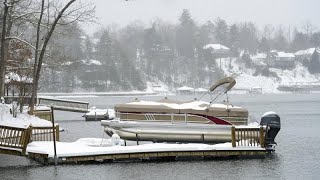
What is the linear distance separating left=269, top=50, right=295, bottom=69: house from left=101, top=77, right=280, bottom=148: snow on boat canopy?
479 ft

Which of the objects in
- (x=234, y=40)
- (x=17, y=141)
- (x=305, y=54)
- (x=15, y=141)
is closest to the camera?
(x=17, y=141)

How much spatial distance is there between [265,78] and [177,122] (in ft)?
449

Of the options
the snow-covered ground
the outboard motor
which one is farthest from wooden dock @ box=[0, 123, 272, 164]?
the snow-covered ground

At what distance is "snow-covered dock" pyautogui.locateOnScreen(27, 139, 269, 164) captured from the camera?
21.3 meters

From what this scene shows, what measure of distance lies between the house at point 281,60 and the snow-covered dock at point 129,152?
150 meters

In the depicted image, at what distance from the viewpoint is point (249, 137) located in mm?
23422

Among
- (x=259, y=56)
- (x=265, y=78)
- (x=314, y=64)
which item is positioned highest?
(x=259, y=56)

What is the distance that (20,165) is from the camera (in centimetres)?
2153

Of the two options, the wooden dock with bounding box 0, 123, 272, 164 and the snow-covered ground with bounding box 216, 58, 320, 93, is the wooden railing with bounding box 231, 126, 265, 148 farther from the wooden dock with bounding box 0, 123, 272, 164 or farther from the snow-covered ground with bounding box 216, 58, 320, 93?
the snow-covered ground with bounding box 216, 58, 320, 93

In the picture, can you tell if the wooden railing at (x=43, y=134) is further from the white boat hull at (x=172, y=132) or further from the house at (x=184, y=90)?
the house at (x=184, y=90)

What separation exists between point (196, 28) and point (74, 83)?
189 ft

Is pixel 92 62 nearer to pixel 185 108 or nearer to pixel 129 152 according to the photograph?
pixel 185 108

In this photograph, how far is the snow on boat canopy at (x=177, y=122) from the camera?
2580cm

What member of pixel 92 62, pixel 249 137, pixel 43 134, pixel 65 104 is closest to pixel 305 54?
pixel 92 62
